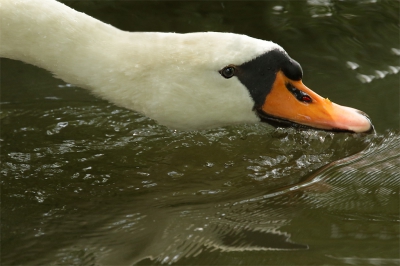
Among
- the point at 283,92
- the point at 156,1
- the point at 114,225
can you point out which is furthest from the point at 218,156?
the point at 156,1

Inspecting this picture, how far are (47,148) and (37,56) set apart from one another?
3.34ft

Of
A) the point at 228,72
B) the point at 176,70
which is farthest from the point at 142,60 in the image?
the point at 228,72

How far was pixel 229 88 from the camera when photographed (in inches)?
170

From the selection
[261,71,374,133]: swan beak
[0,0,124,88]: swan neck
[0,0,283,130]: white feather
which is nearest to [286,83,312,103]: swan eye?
[261,71,374,133]: swan beak

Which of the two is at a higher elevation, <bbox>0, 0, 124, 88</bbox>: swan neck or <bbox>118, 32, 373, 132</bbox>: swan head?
<bbox>0, 0, 124, 88</bbox>: swan neck

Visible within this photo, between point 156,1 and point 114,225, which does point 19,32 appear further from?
point 156,1

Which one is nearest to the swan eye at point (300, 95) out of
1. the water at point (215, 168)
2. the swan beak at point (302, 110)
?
the swan beak at point (302, 110)

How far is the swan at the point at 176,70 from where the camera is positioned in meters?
4.21

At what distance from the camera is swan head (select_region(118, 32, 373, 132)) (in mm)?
4172

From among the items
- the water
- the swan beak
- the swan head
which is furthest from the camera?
the swan beak

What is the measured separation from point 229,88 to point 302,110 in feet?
1.59

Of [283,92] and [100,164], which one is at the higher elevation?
[283,92]

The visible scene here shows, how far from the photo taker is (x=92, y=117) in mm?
5820

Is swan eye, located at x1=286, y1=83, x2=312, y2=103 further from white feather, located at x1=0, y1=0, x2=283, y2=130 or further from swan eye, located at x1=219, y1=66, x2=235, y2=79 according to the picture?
swan eye, located at x1=219, y1=66, x2=235, y2=79
